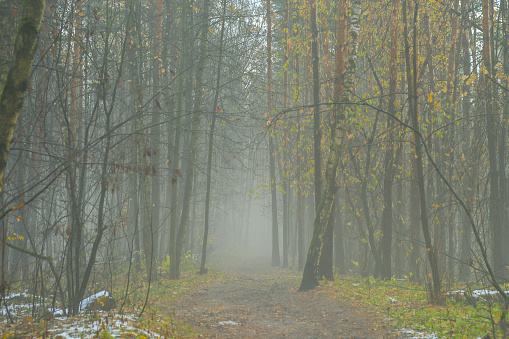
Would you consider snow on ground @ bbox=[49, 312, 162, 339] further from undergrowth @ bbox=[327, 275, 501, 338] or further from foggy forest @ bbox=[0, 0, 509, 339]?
undergrowth @ bbox=[327, 275, 501, 338]

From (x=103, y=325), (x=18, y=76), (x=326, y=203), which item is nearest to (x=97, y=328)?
(x=103, y=325)

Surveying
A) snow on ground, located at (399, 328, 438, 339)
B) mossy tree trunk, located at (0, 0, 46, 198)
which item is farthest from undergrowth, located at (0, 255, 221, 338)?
snow on ground, located at (399, 328, 438, 339)

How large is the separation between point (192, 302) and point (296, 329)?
3475mm

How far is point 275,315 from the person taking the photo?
340 inches

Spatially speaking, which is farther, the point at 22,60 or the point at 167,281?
the point at 167,281

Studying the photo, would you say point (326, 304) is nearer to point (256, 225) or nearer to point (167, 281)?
point (167, 281)

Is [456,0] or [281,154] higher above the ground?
[456,0]

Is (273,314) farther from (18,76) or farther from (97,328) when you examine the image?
(18,76)

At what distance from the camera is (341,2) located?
1112 centimetres

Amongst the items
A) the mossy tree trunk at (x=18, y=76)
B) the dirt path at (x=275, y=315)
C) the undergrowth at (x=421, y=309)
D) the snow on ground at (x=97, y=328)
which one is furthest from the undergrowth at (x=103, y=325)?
the undergrowth at (x=421, y=309)

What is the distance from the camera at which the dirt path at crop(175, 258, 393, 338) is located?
23.1 feet

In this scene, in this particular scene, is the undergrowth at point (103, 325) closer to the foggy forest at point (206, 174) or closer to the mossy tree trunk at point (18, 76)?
the foggy forest at point (206, 174)

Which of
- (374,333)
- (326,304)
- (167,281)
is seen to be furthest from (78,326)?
(167,281)

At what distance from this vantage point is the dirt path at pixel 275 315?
277 inches
